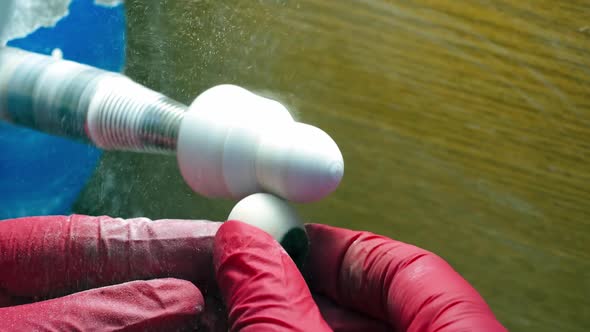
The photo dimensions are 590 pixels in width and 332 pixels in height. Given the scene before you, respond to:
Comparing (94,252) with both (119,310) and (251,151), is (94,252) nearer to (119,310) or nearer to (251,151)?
(119,310)

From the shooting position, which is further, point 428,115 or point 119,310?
point 428,115

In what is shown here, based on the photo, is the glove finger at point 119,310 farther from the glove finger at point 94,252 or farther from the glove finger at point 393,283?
the glove finger at point 393,283

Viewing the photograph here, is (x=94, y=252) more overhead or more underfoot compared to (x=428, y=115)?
more underfoot

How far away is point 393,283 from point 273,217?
0.44 ft

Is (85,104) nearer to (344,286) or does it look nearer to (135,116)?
(135,116)

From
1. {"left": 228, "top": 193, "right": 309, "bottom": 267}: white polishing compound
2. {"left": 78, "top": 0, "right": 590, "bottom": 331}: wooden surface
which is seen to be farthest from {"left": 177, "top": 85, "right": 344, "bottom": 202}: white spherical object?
{"left": 78, "top": 0, "right": 590, "bottom": 331}: wooden surface

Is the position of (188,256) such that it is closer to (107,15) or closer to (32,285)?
(32,285)

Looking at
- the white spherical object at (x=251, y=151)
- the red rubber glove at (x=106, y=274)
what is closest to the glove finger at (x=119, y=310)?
the red rubber glove at (x=106, y=274)

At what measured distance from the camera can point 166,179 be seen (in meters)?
0.72

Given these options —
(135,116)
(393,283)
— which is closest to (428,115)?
(393,283)

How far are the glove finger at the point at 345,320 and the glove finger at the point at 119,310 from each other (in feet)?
0.44

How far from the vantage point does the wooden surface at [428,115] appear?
2.28 ft

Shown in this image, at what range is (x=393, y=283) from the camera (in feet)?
1.91

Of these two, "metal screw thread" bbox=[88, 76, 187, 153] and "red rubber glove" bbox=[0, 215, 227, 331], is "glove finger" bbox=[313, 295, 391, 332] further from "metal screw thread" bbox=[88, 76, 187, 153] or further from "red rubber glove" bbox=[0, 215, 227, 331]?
"metal screw thread" bbox=[88, 76, 187, 153]
